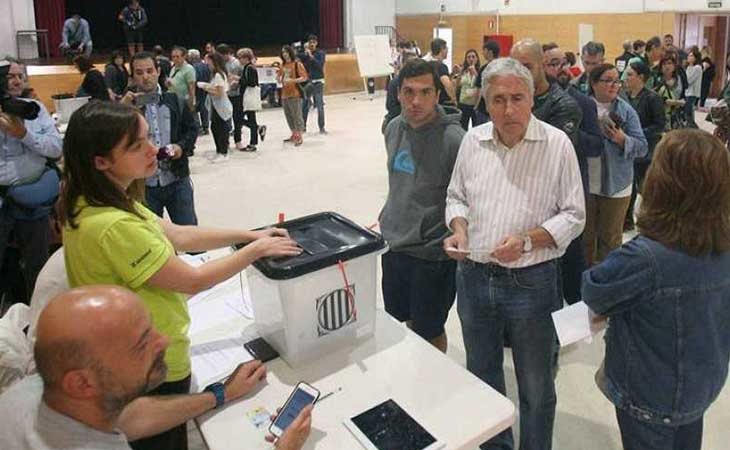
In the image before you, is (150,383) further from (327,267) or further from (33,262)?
(33,262)

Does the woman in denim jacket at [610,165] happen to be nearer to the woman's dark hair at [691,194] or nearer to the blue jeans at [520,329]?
the blue jeans at [520,329]

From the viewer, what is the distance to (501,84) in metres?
1.82

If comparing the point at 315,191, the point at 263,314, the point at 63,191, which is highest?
the point at 63,191

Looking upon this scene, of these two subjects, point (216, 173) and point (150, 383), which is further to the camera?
point (216, 173)

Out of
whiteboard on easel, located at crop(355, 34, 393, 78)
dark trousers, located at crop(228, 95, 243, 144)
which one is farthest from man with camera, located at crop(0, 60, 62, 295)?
whiteboard on easel, located at crop(355, 34, 393, 78)

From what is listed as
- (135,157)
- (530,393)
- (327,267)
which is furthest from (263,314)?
(530,393)

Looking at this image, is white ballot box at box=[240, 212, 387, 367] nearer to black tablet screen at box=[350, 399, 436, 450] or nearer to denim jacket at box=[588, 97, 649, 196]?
black tablet screen at box=[350, 399, 436, 450]

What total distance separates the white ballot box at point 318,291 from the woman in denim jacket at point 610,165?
2042 millimetres

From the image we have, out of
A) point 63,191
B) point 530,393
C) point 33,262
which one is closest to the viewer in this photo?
point 63,191

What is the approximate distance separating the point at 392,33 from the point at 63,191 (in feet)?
58.0

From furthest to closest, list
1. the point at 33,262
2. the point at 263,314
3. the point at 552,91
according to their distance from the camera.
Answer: the point at 33,262 < the point at 552,91 < the point at 263,314

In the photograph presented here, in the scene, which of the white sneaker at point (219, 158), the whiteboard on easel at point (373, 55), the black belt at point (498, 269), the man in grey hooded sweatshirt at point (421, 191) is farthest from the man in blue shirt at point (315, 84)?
the black belt at point (498, 269)

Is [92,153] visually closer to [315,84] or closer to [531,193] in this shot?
[531,193]

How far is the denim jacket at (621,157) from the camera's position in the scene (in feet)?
10.8
